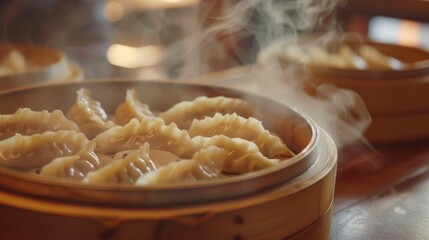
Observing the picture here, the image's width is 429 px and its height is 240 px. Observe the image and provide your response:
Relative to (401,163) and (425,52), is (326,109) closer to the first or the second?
(401,163)

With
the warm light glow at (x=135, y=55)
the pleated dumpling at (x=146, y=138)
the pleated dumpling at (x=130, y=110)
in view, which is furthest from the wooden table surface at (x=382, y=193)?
the warm light glow at (x=135, y=55)

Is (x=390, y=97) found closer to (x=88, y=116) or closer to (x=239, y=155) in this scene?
(x=239, y=155)

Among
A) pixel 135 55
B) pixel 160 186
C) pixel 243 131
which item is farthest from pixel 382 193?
pixel 135 55

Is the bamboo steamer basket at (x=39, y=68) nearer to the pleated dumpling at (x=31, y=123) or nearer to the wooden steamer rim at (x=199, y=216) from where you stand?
the pleated dumpling at (x=31, y=123)

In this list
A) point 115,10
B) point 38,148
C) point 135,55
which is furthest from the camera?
point 135,55

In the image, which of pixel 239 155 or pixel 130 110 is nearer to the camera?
pixel 239 155

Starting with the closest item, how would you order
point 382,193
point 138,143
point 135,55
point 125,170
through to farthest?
point 125,170
point 138,143
point 382,193
point 135,55

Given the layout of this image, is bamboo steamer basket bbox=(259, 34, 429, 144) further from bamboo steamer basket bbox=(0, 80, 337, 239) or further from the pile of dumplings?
bamboo steamer basket bbox=(0, 80, 337, 239)
